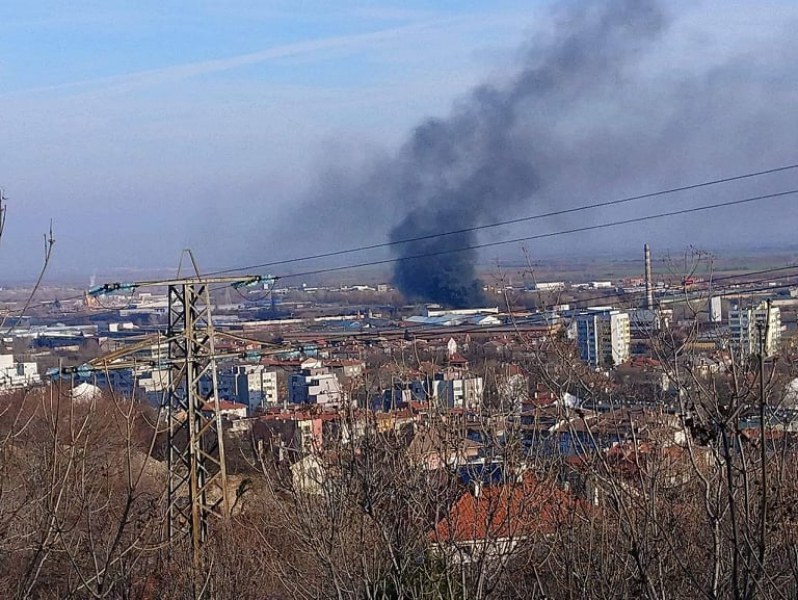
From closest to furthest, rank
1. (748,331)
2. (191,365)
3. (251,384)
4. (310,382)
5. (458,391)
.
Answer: (748,331) → (191,365) → (458,391) → (310,382) → (251,384)

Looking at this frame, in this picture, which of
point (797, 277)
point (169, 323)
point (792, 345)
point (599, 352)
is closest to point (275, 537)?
point (169, 323)

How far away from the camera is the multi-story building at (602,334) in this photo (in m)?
8.59

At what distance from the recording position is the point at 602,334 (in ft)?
34.7

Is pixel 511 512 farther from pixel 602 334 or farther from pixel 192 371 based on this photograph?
pixel 602 334

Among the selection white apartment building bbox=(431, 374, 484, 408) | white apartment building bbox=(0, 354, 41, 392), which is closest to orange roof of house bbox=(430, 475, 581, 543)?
white apartment building bbox=(431, 374, 484, 408)

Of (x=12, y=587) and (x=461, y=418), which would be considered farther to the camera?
(x=12, y=587)

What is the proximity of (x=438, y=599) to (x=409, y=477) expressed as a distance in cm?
87

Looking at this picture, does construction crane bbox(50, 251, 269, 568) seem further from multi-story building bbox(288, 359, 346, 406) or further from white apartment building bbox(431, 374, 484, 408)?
multi-story building bbox(288, 359, 346, 406)

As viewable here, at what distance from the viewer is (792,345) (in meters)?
4.83

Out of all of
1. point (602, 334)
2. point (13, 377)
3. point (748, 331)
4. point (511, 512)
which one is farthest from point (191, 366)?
point (602, 334)

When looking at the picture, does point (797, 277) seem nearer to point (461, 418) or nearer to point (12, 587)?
point (461, 418)

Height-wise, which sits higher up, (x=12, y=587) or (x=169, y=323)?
(x=169, y=323)

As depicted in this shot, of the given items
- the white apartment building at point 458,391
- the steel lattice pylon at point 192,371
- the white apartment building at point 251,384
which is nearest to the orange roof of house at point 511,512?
the white apartment building at point 458,391

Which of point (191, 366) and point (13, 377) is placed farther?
point (13, 377)
